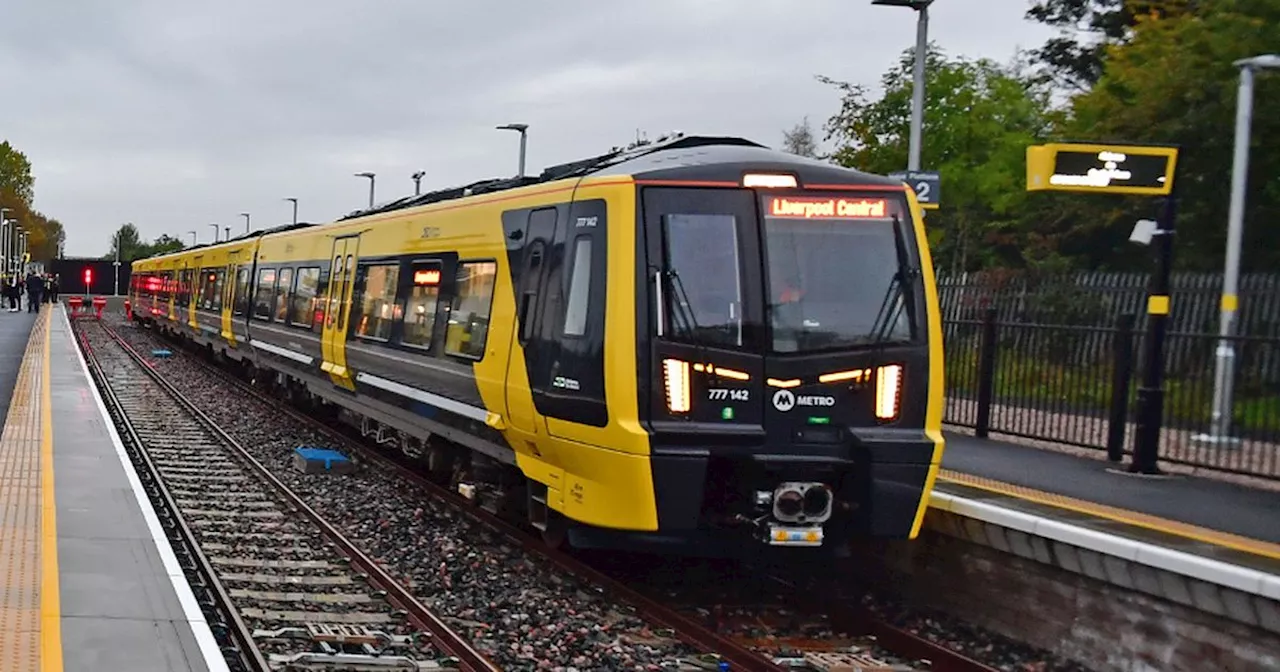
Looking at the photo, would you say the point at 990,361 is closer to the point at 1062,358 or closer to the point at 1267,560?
the point at 1062,358

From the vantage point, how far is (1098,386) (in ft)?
41.7

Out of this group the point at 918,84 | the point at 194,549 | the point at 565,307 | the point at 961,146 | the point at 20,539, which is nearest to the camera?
the point at 565,307

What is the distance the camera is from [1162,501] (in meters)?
9.80

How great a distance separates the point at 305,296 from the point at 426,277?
21.2 feet

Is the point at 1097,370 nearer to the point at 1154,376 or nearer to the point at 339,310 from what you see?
the point at 1154,376

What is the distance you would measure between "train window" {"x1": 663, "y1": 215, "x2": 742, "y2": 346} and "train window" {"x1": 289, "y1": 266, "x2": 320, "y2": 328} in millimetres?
10249

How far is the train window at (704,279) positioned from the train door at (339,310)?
782 centimetres

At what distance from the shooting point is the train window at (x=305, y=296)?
18.1 m

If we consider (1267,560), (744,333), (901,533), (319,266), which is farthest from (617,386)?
(319,266)

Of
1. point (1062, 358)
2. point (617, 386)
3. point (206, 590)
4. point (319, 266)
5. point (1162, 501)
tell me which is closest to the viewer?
point (617, 386)

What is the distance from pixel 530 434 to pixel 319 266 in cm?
933

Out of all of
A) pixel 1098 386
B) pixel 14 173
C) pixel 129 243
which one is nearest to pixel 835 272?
pixel 1098 386

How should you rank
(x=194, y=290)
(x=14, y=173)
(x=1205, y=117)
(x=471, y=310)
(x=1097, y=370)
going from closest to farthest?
(x=471, y=310) < (x=1097, y=370) < (x=1205, y=117) < (x=194, y=290) < (x=14, y=173)

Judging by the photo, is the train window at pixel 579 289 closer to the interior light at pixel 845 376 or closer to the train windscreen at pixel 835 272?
the train windscreen at pixel 835 272
